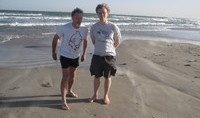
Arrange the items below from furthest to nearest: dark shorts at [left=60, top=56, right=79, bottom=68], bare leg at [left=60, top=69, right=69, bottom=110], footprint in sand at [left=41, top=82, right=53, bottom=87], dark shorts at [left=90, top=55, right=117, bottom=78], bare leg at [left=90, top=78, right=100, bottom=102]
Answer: footprint in sand at [left=41, top=82, right=53, bottom=87], bare leg at [left=90, top=78, right=100, bottom=102], dark shorts at [left=90, top=55, right=117, bottom=78], dark shorts at [left=60, top=56, right=79, bottom=68], bare leg at [left=60, top=69, right=69, bottom=110]

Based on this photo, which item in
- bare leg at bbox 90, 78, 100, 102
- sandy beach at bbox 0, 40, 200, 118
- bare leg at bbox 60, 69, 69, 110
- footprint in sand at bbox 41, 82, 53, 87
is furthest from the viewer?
footprint in sand at bbox 41, 82, 53, 87

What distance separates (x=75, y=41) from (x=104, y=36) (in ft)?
1.69

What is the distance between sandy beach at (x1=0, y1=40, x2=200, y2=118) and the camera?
550 cm

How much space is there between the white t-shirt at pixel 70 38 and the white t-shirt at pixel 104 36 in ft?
0.70

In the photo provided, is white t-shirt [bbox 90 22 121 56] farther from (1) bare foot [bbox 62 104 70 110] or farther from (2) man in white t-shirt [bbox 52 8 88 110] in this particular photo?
(1) bare foot [bbox 62 104 70 110]

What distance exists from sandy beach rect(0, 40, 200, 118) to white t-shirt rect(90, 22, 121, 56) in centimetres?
93

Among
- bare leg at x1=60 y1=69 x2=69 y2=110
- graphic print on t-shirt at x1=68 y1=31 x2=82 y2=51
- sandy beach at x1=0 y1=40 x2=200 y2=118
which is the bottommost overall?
sandy beach at x1=0 y1=40 x2=200 y2=118

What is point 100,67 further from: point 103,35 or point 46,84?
point 46,84

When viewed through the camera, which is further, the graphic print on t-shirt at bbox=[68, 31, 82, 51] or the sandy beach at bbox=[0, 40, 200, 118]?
the graphic print on t-shirt at bbox=[68, 31, 82, 51]

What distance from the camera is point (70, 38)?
5.69 m

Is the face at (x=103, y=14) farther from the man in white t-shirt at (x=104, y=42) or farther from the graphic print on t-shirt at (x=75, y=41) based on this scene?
the graphic print on t-shirt at (x=75, y=41)

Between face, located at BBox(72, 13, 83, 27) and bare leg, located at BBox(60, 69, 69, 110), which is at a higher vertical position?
face, located at BBox(72, 13, 83, 27)

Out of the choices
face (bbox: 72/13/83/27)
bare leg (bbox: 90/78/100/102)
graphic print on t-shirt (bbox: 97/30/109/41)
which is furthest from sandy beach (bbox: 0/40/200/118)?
face (bbox: 72/13/83/27)

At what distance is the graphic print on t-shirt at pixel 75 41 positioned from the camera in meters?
5.70
